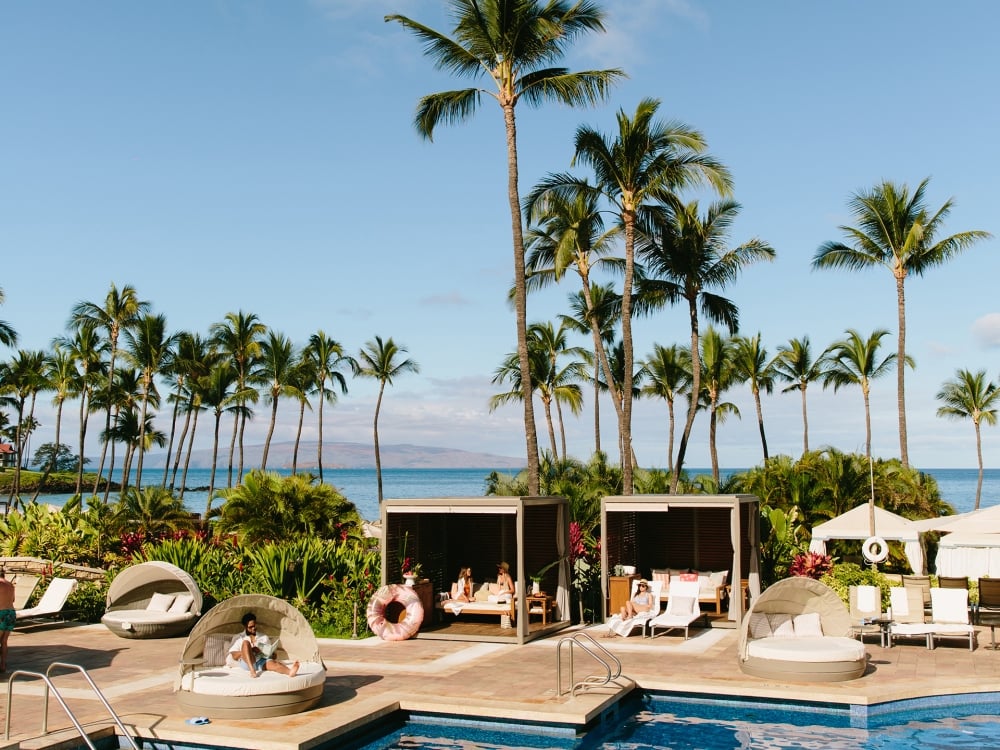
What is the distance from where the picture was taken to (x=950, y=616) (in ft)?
39.9

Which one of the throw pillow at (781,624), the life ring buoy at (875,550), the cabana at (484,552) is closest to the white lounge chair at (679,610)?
the cabana at (484,552)

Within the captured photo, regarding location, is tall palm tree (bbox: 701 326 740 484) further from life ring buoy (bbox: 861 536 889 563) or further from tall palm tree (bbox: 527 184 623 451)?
life ring buoy (bbox: 861 536 889 563)

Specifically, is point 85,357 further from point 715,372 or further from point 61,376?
point 715,372

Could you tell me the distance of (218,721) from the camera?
8.30 metres

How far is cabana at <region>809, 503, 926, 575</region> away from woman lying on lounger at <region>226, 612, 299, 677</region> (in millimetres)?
12687

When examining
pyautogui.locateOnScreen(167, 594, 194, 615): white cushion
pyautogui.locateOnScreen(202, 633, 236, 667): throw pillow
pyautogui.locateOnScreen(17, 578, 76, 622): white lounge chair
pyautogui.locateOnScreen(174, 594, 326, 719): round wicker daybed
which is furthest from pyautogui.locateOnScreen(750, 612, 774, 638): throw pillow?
pyautogui.locateOnScreen(17, 578, 76, 622): white lounge chair

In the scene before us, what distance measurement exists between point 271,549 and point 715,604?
7071mm

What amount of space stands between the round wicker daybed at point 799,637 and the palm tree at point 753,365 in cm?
3519

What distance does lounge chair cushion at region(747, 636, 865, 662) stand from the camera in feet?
32.3

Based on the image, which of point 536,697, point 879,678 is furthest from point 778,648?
point 536,697

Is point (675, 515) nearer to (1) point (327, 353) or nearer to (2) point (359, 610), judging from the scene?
(2) point (359, 610)

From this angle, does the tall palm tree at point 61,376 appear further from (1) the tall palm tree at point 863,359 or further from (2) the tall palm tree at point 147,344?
(1) the tall palm tree at point 863,359

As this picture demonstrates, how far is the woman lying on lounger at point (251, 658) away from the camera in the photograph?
344 inches

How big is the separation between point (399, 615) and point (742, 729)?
5.98 metres
